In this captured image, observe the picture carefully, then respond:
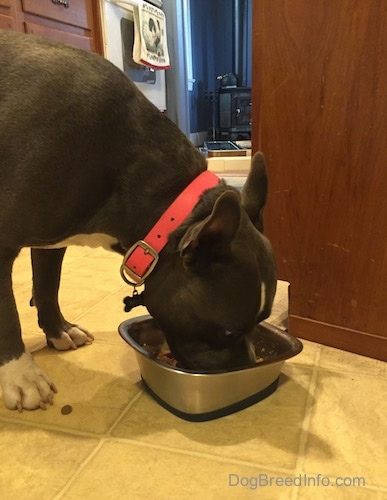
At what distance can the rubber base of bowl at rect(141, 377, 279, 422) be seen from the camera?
1.39 meters

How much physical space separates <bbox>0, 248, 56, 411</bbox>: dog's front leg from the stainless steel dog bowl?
293 millimetres

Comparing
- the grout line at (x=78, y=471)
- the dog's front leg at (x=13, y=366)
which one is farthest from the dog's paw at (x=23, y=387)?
the grout line at (x=78, y=471)

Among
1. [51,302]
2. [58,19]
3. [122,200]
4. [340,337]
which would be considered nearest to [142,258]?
[122,200]

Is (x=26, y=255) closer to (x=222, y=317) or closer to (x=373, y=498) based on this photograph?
(x=222, y=317)

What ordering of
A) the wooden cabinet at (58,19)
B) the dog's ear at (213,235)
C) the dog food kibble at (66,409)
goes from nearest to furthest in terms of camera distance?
the dog's ear at (213,235)
the dog food kibble at (66,409)
the wooden cabinet at (58,19)

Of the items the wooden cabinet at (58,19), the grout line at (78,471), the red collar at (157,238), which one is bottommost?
the grout line at (78,471)

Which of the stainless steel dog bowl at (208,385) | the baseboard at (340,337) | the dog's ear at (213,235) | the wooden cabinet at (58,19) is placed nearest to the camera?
the dog's ear at (213,235)

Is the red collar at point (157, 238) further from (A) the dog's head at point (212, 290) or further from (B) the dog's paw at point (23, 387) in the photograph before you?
(B) the dog's paw at point (23, 387)

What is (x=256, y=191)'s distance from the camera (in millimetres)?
1440

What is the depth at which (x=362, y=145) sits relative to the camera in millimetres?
1593

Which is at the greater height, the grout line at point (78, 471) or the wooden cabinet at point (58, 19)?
the wooden cabinet at point (58, 19)

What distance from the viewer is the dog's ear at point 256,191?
1429 mm

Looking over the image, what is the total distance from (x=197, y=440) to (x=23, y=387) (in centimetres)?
53

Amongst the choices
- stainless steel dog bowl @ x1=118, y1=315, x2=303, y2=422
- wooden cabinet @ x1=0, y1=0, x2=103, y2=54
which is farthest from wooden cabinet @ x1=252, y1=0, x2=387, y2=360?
wooden cabinet @ x1=0, y1=0, x2=103, y2=54
